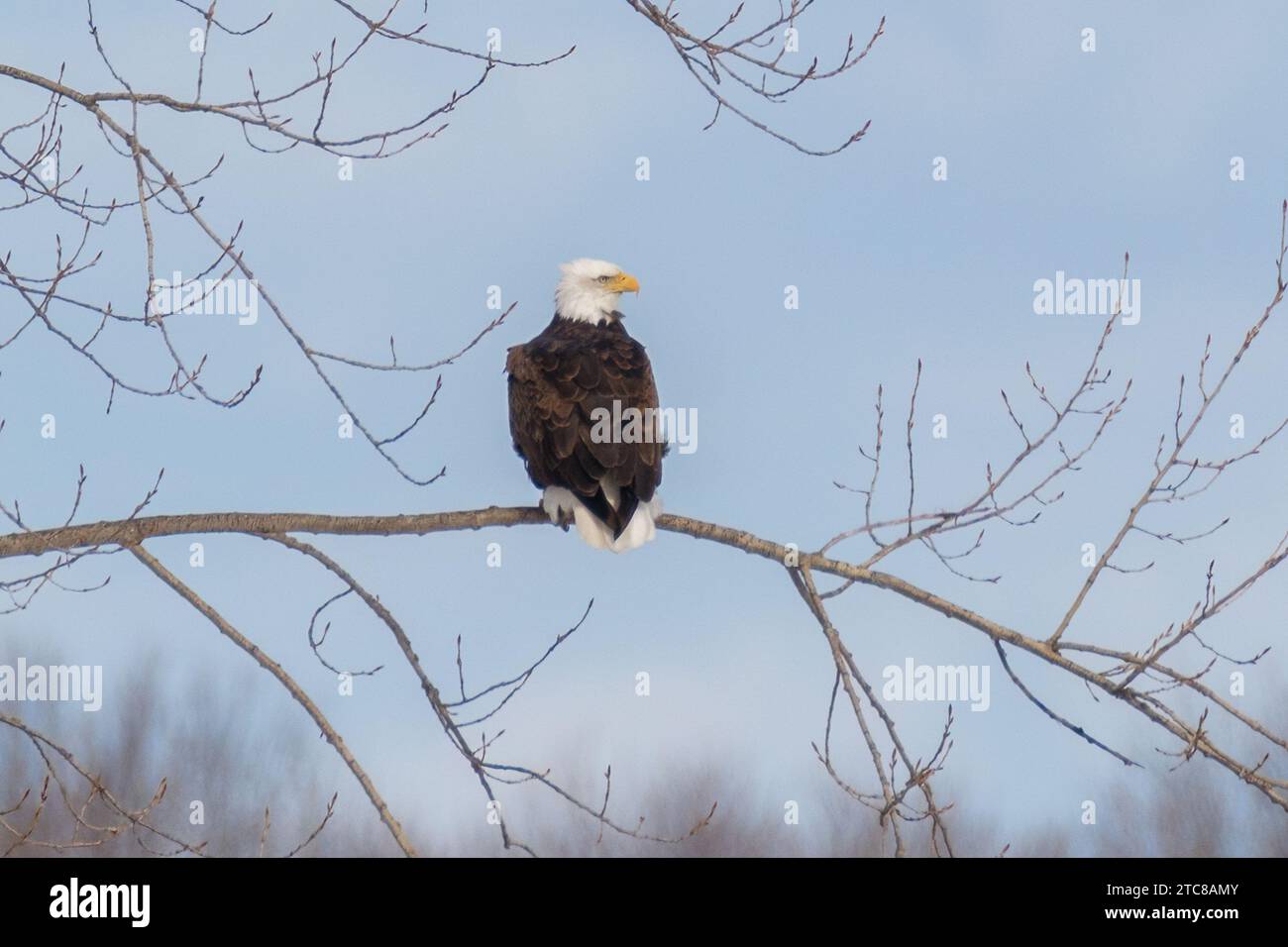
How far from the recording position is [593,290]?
9031 mm

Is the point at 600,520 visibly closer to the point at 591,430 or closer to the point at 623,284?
the point at 591,430

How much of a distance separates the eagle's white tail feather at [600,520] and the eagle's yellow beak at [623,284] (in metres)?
2.10

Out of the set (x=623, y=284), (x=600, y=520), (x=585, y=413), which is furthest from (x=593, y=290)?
(x=600, y=520)

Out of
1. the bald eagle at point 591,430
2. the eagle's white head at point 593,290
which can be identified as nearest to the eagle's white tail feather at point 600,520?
the bald eagle at point 591,430

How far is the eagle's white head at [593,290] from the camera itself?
352 inches

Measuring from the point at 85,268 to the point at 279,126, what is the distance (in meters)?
1.28

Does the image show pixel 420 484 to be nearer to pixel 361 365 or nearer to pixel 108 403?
pixel 361 365

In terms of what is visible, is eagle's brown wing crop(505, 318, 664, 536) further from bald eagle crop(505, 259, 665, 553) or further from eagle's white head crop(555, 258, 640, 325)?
eagle's white head crop(555, 258, 640, 325)

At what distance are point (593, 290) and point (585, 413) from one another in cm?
180

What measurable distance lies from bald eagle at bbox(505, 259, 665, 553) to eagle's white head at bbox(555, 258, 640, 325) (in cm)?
34

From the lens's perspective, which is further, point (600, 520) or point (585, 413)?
point (585, 413)

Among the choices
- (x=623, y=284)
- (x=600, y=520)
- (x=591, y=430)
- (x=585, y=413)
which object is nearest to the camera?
(x=600, y=520)

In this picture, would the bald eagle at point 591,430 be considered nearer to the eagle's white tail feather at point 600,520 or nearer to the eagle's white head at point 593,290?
the eagle's white tail feather at point 600,520

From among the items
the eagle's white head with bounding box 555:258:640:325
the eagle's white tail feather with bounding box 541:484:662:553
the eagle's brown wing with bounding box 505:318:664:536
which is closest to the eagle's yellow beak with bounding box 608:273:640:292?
the eagle's white head with bounding box 555:258:640:325
